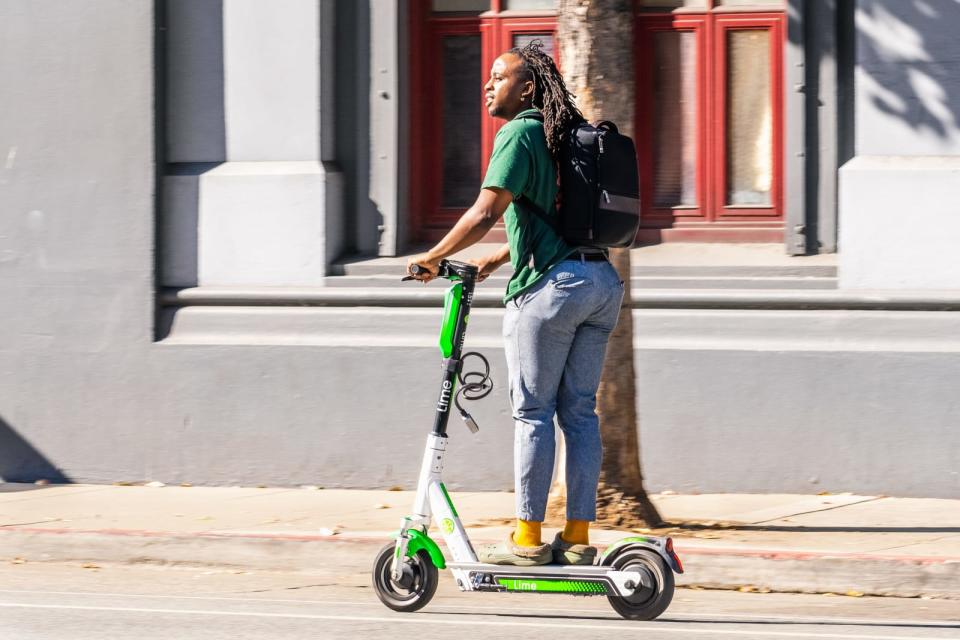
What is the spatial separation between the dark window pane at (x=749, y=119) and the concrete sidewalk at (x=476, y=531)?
2.07 meters

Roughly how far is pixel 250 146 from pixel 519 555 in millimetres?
4872

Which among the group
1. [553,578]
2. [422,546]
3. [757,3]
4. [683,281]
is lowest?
[553,578]

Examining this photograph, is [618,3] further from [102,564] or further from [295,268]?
[102,564]

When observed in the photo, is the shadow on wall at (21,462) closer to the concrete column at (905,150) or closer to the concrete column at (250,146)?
the concrete column at (250,146)

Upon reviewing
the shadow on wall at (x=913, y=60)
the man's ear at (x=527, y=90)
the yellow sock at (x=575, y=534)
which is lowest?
the yellow sock at (x=575, y=534)

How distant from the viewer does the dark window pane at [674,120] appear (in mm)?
9852

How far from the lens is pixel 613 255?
25.1 ft

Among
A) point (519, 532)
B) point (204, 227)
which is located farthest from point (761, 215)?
point (519, 532)

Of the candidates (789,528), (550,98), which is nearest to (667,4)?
(789,528)

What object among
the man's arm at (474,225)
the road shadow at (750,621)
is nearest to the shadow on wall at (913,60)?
the road shadow at (750,621)

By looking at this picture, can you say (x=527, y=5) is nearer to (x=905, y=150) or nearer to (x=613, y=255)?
(x=905, y=150)

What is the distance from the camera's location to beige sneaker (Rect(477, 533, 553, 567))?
5785 millimetres

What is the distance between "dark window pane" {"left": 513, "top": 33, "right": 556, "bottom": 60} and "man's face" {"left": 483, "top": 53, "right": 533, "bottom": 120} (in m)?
4.04

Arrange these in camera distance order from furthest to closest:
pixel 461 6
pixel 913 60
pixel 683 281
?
pixel 461 6, pixel 683 281, pixel 913 60
